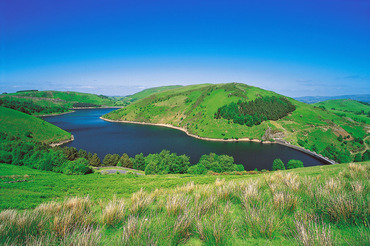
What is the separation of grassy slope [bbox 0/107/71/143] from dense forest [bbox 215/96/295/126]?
10991 cm

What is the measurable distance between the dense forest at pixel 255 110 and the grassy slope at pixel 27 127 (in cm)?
10991

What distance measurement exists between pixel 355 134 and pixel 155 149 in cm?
12454

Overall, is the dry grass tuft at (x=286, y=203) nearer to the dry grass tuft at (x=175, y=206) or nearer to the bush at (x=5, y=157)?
the dry grass tuft at (x=175, y=206)

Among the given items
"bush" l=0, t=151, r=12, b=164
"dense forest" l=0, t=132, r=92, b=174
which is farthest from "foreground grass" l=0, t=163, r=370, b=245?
"bush" l=0, t=151, r=12, b=164

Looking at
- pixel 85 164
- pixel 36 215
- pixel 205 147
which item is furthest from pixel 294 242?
pixel 205 147

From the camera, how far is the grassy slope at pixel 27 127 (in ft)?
266

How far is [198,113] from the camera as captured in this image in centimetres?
14912

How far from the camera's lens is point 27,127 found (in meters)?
86.6

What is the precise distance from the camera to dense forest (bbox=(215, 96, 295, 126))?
120m

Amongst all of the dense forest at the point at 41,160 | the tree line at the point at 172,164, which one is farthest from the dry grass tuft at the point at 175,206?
the dense forest at the point at 41,160

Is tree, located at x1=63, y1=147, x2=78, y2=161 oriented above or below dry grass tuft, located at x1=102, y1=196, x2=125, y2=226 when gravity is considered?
below

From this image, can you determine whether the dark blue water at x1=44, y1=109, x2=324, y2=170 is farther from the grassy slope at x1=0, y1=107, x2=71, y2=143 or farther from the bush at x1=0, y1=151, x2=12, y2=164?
the bush at x1=0, y1=151, x2=12, y2=164

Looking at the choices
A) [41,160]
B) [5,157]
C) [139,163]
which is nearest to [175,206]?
[41,160]

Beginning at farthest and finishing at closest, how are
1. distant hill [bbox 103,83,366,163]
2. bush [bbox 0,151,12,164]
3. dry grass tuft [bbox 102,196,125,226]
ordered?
distant hill [bbox 103,83,366,163], bush [bbox 0,151,12,164], dry grass tuft [bbox 102,196,125,226]
